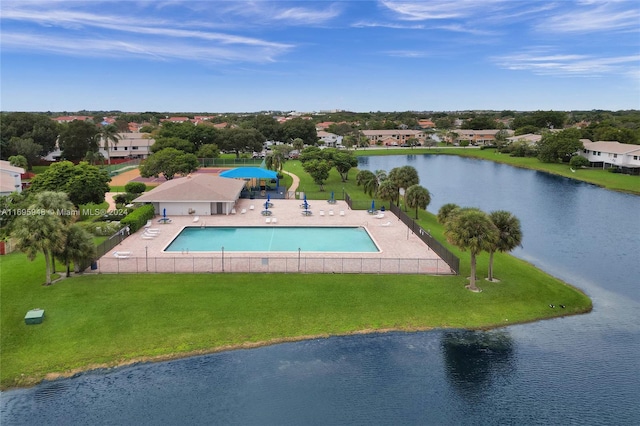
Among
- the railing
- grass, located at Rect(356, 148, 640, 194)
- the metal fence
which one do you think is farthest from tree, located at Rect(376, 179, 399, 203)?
grass, located at Rect(356, 148, 640, 194)

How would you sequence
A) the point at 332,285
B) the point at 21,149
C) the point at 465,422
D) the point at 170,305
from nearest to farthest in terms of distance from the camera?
the point at 465,422, the point at 170,305, the point at 332,285, the point at 21,149

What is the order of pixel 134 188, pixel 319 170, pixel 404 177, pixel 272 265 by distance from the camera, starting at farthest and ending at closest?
pixel 319 170 < pixel 134 188 < pixel 404 177 < pixel 272 265

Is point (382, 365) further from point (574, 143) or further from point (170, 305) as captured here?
point (574, 143)

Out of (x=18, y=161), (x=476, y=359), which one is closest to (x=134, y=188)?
(x=18, y=161)

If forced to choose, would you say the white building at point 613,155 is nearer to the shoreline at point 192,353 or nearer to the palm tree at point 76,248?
the shoreline at point 192,353

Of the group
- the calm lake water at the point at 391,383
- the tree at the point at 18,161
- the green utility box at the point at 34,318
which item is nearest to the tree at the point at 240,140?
the tree at the point at 18,161

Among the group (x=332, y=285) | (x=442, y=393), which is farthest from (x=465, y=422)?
(x=332, y=285)

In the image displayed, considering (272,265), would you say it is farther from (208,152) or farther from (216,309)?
(208,152)
